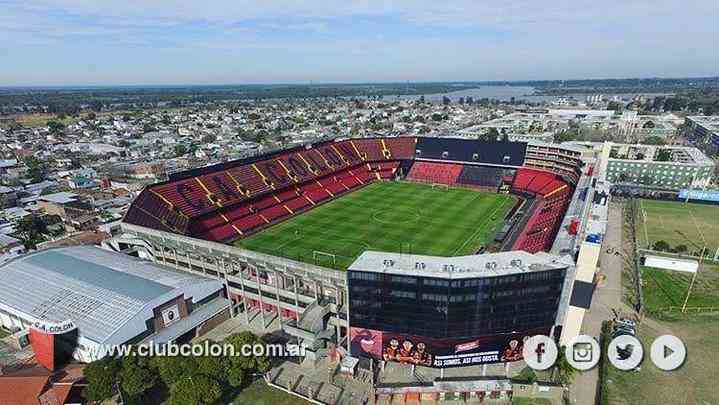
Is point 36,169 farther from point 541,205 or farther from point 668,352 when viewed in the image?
point 668,352

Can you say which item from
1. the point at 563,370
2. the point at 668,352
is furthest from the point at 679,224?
the point at 563,370

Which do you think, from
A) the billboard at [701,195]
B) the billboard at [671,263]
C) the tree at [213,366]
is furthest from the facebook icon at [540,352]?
the billboard at [701,195]

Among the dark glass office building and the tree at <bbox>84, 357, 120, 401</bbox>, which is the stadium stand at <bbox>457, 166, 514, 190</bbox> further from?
the tree at <bbox>84, 357, 120, 401</bbox>

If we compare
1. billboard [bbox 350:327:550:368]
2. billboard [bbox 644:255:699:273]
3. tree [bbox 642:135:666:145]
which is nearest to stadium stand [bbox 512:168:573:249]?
billboard [bbox 644:255:699:273]

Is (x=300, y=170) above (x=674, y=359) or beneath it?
above

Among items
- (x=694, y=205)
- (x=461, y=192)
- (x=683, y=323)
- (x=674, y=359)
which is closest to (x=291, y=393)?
(x=674, y=359)

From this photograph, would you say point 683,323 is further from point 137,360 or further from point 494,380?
point 137,360
